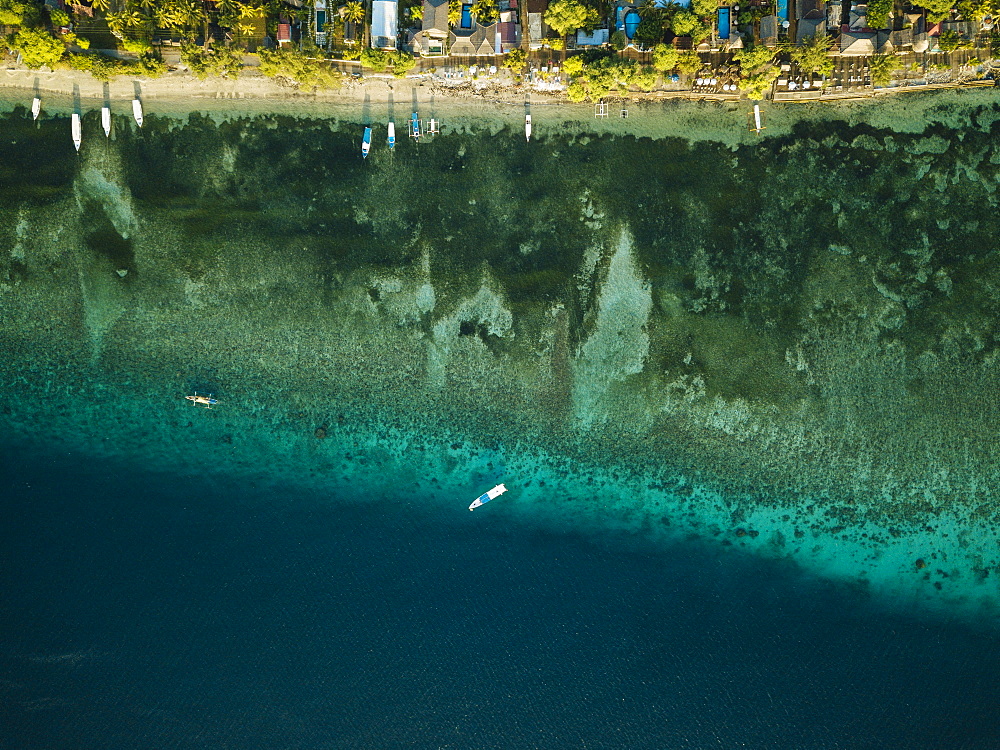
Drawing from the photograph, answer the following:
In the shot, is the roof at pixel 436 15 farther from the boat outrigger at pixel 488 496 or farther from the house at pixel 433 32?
the boat outrigger at pixel 488 496

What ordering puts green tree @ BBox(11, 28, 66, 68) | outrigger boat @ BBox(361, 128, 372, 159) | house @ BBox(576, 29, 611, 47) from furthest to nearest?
outrigger boat @ BBox(361, 128, 372, 159) → house @ BBox(576, 29, 611, 47) → green tree @ BBox(11, 28, 66, 68)

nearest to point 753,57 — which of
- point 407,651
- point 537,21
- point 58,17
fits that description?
point 537,21

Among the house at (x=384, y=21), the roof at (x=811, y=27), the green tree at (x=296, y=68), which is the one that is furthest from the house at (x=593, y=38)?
the green tree at (x=296, y=68)

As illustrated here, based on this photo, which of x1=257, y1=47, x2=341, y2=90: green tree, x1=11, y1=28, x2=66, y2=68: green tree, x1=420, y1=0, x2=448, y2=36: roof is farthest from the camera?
→ x1=420, y1=0, x2=448, y2=36: roof

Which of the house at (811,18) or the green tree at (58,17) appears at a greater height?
the house at (811,18)

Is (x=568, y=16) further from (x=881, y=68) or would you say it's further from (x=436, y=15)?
(x=881, y=68)

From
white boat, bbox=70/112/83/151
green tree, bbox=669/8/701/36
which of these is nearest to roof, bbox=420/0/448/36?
green tree, bbox=669/8/701/36

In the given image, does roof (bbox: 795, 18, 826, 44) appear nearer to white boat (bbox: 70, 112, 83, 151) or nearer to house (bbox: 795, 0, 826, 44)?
house (bbox: 795, 0, 826, 44)
